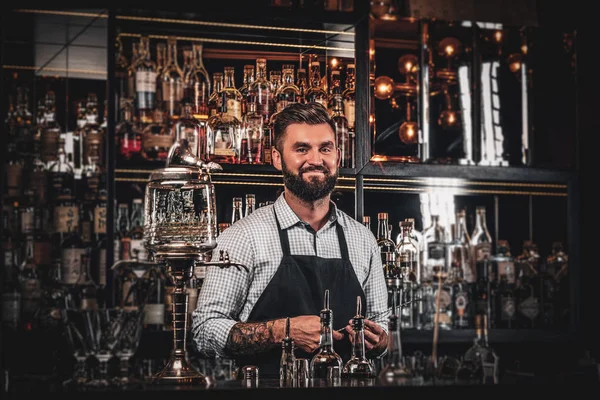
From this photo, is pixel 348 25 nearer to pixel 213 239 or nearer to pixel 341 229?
pixel 341 229

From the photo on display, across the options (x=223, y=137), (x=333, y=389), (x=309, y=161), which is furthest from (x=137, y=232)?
Answer: (x=333, y=389)

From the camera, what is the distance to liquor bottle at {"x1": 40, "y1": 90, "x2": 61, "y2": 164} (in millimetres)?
3279

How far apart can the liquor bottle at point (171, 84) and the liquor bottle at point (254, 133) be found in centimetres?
26

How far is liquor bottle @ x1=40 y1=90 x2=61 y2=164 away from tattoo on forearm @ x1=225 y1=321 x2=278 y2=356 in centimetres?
103

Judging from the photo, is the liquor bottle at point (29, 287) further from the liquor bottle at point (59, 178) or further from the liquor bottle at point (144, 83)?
the liquor bottle at point (144, 83)

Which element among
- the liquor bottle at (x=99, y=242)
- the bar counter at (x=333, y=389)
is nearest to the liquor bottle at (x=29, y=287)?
the liquor bottle at (x=99, y=242)

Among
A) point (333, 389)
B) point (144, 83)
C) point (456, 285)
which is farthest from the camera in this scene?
point (456, 285)

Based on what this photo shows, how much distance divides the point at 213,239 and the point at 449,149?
122 cm

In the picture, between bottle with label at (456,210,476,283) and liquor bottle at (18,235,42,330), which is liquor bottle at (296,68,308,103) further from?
liquor bottle at (18,235,42,330)

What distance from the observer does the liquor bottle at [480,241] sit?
11.4 feet

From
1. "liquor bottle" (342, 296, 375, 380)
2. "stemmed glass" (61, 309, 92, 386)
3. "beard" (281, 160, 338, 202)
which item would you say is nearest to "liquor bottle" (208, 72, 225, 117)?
"beard" (281, 160, 338, 202)

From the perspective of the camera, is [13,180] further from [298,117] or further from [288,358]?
[288,358]

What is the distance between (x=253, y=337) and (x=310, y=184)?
615 millimetres

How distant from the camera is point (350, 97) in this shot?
3.37 m
